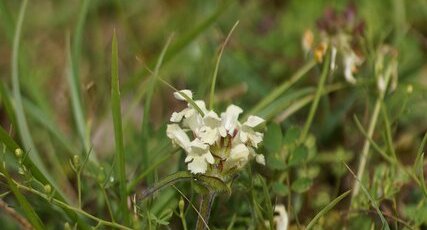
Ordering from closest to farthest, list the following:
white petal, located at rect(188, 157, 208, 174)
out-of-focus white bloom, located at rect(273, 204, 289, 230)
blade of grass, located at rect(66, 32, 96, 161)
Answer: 1. white petal, located at rect(188, 157, 208, 174)
2. out-of-focus white bloom, located at rect(273, 204, 289, 230)
3. blade of grass, located at rect(66, 32, 96, 161)

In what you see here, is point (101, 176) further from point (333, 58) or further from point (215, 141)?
point (333, 58)

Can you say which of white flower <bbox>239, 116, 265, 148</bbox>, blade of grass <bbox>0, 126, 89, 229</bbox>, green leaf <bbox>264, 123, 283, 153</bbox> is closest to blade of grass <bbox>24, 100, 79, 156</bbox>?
blade of grass <bbox>0, 126, 89, 229</bbox>

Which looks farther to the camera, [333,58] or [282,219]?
[333,58]

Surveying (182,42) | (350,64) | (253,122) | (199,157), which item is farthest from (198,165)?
(350,64)

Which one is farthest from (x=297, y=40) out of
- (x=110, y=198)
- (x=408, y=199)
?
(x=110, y=198)

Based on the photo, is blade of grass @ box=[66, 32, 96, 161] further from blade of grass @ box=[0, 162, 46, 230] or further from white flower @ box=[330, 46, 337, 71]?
white flower @ box=[330, 46, 337, 71]

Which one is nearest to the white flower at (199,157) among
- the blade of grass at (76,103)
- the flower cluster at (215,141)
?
the flower cluster at (215,141)
